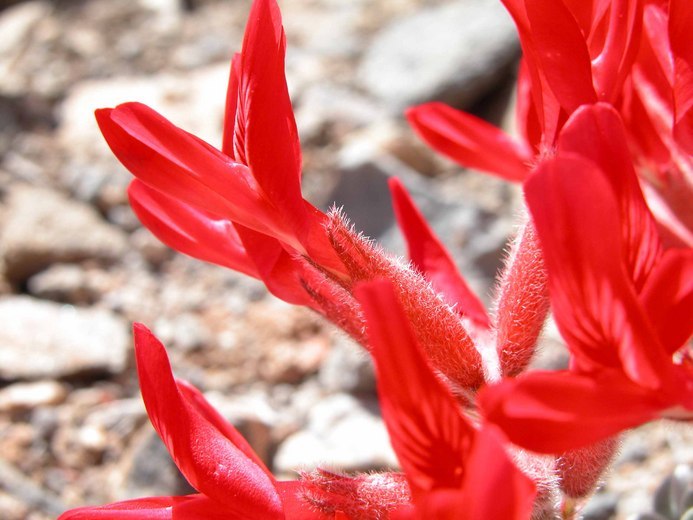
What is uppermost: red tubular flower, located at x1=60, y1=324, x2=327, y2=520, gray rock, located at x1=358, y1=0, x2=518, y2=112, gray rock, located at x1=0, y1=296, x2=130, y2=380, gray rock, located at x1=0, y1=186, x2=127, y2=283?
red tubular flower, located at x1=60, y1=324, x2=327, y2=520

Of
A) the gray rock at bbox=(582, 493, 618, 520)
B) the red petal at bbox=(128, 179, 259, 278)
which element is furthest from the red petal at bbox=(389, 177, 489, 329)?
the gray rock at bbox=(582, 493, 618, 520)

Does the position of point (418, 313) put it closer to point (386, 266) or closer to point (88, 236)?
point (386, 266)

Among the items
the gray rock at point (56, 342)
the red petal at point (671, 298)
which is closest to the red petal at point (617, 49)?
the red petal at point (671, 298)

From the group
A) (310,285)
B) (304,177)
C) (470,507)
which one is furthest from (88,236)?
(470,507)

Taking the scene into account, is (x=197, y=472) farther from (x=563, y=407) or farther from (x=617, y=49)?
(x=617, y=49)

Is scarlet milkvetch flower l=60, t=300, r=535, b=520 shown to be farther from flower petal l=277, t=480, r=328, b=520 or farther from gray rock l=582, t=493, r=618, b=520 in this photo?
gray rock l=582, t=493, r=618, b=520

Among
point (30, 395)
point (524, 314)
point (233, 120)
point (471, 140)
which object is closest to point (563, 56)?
point (524, 314)
